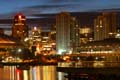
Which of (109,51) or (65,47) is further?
(65,47)

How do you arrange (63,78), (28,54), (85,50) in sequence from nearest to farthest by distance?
(63,78) → (85,50) → (28,54)

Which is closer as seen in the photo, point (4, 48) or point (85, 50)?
point (85, 50)

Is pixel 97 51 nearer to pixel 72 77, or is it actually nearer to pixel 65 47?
pixel 72 77

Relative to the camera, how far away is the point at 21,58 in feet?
332

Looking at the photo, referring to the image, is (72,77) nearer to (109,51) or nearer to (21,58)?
(109,51)

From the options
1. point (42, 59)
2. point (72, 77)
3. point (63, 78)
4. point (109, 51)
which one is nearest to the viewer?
point (72, 77)

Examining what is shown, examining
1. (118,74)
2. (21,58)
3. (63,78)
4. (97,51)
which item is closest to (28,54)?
(21,58)

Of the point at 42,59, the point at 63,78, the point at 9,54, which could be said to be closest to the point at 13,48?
the point at 9,54

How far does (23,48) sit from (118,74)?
248ft

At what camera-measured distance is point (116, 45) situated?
239ft

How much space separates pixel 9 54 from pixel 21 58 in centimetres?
553

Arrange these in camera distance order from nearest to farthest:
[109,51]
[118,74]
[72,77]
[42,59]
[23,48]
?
1. [118,74]
2. [72,77]
3. [109,51]
4. [42,59]
5. [23,48]

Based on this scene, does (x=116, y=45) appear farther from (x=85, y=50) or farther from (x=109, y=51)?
(x=85, y=50)

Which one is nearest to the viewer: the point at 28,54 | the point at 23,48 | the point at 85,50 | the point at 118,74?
the point at 118,74
